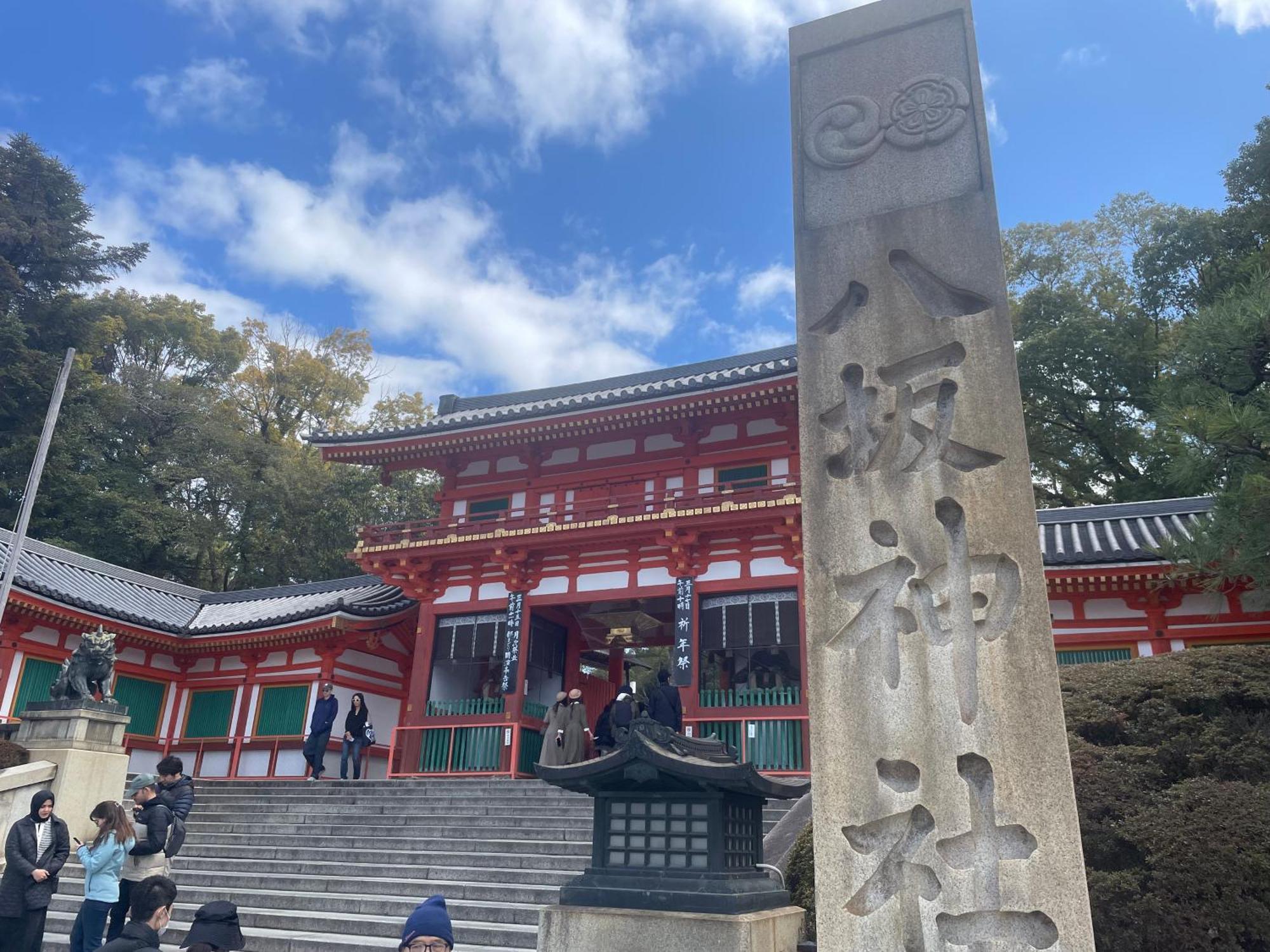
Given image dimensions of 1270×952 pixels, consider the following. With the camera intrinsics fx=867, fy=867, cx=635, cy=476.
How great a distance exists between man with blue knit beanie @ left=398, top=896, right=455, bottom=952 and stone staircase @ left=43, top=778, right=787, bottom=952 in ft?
11.1

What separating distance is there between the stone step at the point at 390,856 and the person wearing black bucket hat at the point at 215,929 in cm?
490

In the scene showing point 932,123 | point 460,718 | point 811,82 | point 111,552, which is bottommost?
point 460,718

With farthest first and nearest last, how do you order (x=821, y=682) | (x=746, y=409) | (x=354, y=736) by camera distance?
(x=746, y=409) → (x=354, y=736) → (x=821, y=682)

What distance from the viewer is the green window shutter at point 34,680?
15484 mm

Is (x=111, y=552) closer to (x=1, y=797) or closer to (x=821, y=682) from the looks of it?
(x=1, y=797)

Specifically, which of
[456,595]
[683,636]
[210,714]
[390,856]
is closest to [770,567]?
[683,636]

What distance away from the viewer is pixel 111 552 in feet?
84.9

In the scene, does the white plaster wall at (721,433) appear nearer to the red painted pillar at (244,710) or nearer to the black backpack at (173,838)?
the red painted pillar at (244,710)

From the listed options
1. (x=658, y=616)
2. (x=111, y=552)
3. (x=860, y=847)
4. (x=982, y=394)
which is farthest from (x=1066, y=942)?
(x=111, y=552)

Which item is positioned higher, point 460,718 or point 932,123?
point 932,123

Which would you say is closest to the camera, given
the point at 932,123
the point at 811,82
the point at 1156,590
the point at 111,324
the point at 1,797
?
the point at 932,123

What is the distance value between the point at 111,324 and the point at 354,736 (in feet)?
75.3

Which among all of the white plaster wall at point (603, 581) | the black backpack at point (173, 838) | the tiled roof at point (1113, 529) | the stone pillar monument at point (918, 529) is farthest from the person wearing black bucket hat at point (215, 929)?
the white plaster wall at point (603, 581)

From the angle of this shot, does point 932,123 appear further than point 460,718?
No
